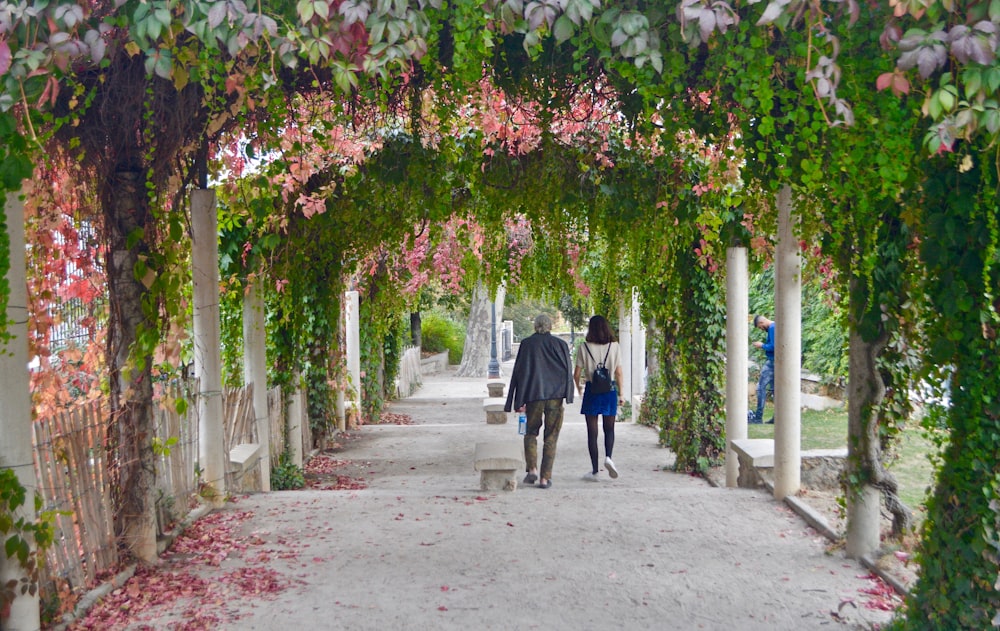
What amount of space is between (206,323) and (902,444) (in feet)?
17.7

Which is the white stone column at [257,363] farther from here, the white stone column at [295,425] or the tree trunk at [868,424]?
the tree trunk at [868,424]

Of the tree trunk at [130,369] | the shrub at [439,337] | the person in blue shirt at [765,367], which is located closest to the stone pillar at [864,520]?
the tree trunk at [130,369]

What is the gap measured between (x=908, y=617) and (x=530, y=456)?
5192mm

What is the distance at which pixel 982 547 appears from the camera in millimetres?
3398

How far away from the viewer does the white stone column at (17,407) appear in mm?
3707

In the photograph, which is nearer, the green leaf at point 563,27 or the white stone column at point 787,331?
the green leaf at point 563,27

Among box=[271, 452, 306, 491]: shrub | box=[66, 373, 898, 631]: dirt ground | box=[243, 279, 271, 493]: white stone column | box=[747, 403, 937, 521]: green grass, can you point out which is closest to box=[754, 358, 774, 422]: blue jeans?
box=[747, 403, 937, 521]: green grass

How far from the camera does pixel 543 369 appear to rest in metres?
8.34

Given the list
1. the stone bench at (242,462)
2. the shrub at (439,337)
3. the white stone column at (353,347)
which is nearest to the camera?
the stone bench at (242,462)

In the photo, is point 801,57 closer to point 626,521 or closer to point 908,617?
point 908,617

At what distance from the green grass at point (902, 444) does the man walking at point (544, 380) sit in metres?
2.94

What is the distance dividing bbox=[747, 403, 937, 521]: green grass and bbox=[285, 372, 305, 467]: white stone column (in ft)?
19.2

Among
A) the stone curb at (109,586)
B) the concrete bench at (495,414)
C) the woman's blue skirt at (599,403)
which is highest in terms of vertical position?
the woman's blue skirt at (599,403)

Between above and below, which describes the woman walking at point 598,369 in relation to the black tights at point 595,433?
above
